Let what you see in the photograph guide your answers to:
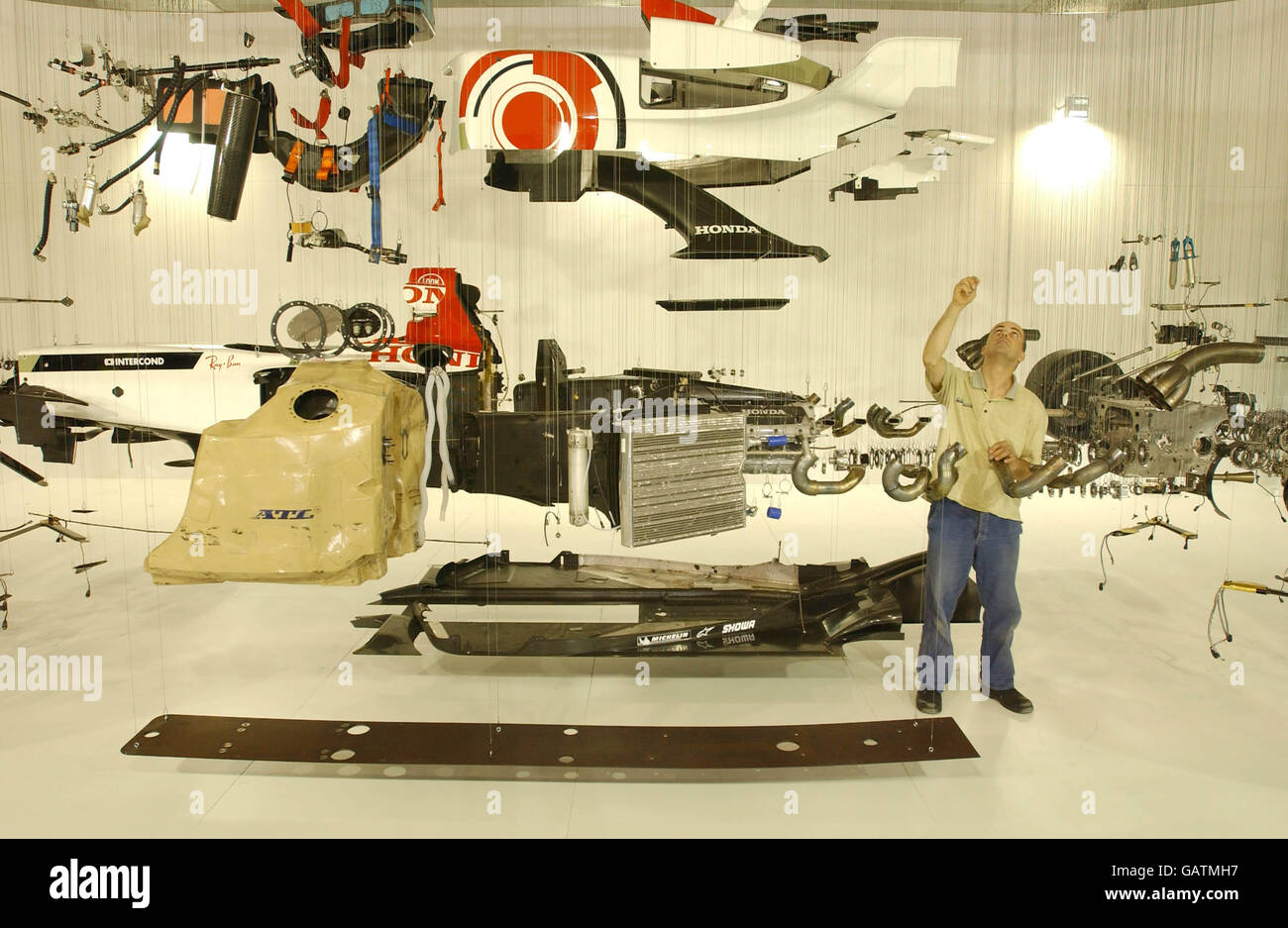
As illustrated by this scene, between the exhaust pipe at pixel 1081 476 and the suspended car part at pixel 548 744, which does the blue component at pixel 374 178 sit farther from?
the exhaust pipe at pixel 1081 476

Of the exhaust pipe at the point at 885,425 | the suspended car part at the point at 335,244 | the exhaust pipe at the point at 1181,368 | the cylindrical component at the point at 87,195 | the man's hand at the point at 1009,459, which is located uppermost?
the cylindrical component at the point at 87,195

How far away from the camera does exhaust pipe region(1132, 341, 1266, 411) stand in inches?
159

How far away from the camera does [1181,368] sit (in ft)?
13.4

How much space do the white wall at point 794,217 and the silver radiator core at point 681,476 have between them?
1.22 feet

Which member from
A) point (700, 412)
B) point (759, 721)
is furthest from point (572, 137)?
point (759, 721)

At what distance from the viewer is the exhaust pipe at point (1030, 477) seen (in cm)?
329

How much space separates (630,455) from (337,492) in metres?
1.30

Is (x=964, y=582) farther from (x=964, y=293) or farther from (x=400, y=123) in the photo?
(x=400, y=123)

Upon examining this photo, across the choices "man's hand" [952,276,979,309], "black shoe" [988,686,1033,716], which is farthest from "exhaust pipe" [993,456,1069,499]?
"black shoe" [988,686,1033,716]

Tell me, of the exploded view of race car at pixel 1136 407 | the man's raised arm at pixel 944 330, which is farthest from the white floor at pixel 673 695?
the man's raised arm at pixel 944 330

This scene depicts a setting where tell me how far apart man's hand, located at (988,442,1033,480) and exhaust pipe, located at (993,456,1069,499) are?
0.06 feet

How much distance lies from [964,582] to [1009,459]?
2.39 ft

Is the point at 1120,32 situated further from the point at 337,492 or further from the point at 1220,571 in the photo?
the point at 337,492

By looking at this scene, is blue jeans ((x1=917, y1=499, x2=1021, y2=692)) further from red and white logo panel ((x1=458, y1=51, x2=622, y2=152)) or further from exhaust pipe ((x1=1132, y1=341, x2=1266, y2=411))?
red and white logo panel ((x1=458, y1=51, x2=622, y2=152))
